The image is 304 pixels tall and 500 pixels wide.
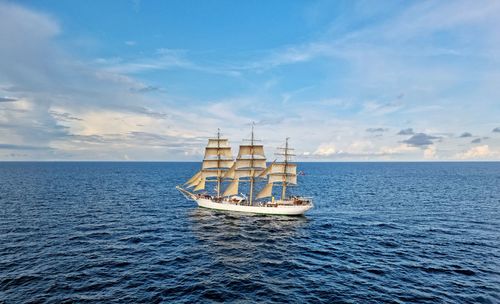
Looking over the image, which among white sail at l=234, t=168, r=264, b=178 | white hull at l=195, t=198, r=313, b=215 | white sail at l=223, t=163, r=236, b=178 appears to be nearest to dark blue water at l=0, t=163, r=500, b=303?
white hull at l=195, t=198, r=313, b=215

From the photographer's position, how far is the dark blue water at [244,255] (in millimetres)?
28812

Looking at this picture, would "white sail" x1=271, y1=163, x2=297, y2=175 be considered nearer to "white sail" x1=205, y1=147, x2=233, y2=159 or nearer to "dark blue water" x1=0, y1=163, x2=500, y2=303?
"white sail" x1=205, y1=147, x2=233, y2=159

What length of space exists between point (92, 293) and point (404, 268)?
34.9 m

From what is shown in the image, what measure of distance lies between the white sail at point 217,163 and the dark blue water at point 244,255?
1304cm

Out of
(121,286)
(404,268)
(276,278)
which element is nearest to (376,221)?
(404,268)

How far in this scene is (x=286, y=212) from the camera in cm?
6538

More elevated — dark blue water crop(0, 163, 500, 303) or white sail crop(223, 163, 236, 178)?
white sail crop(223, 163, 236, 178)

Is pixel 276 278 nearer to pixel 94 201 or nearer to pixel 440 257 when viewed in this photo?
pixel 440 257

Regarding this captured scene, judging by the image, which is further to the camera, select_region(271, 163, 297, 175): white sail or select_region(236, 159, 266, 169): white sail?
select_region(236, 159, 266, 169): white sail

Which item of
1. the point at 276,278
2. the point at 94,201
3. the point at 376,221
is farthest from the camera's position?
the point at 94,201

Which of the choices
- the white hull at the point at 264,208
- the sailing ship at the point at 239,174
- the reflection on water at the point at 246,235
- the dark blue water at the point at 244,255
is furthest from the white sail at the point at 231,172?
the dark blue water at the point at 244,255

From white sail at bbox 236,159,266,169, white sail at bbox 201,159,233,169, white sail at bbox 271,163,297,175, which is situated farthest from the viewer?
white sail at bbox 201,159,233,169

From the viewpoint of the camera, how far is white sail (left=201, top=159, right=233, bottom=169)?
250 feet

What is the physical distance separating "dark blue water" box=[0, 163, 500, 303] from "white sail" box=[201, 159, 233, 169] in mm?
13036
